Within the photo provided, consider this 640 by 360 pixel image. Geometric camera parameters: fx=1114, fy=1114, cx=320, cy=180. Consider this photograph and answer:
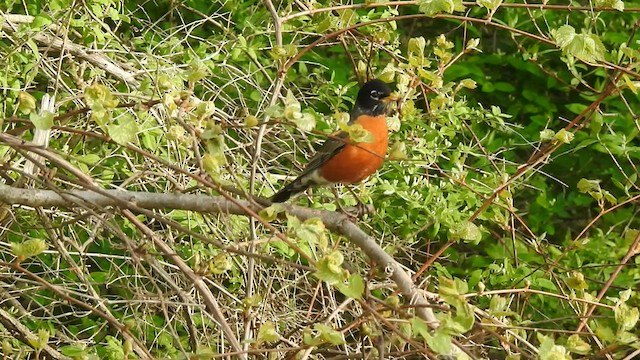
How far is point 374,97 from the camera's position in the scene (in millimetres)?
3703

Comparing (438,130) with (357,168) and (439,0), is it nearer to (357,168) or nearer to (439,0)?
(357,168)

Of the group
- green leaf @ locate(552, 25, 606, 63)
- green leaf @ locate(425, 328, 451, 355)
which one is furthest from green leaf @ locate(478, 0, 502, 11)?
green leaf @ locate(425, 328, 451, 355)

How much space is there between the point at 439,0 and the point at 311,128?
577mm

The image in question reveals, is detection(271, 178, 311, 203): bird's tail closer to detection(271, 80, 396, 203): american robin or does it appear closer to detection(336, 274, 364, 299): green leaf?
detection(271, 80, 396, 203): american robin

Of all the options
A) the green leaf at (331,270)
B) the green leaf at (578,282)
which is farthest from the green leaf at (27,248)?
the green leaf at (578,282)

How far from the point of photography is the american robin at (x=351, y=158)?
3.39 metres

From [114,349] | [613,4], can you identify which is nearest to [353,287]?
[613,4]

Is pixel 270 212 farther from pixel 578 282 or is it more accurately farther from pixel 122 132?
pixel 578 282

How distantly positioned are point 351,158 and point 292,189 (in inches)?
9.1

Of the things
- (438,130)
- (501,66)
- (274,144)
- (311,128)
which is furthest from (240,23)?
(311,128)

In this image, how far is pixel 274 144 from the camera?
3650 millimetres

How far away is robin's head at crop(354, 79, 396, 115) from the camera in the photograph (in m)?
3.68

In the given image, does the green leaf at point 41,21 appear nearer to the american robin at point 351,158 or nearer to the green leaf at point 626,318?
the american robin at point 351,158

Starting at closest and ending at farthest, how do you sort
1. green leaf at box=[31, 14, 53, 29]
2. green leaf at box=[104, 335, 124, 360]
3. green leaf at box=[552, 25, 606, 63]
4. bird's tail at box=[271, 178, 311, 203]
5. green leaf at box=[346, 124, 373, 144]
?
1. green leaf at box=[346, 124, 373, 144]
2. green leaf at box=[552, 25, 606, 63]
3. green leaf at box=[104, 335, 124, 360]
4. green leaf at box=[31, 14, 53, 29]
5. bird's tail at box=[271, 178, 311, 203]
